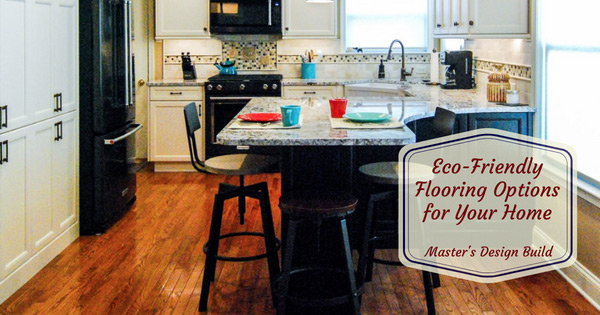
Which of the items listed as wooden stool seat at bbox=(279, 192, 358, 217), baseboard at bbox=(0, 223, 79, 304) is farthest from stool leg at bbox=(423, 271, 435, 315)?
baseboard at bbox=(0, 223, 79, 304)

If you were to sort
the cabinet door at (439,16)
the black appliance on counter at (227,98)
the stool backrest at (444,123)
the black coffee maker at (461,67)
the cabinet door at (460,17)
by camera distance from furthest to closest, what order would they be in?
the black appliance on counter at (227,98) → the cabinet door at (439,16) → the black coffee maker at (461,67) → the cabinet door at (460,17) → the stool backrest at (444,123)

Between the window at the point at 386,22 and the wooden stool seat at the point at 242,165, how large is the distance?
3772mm

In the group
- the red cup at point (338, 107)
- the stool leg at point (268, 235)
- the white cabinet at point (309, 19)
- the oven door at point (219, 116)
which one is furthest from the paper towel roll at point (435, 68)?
the stool leg at point (268, 235)

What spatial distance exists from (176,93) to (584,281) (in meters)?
4.25

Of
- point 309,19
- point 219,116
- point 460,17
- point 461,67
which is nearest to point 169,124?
point 219,116

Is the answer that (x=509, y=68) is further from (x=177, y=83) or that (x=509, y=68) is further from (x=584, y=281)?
(x=177, y=83)

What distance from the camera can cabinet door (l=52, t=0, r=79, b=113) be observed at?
3676mm

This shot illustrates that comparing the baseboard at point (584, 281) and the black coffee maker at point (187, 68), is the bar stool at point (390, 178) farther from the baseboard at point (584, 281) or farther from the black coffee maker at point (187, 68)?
the black coffee maker at point (187, 68)

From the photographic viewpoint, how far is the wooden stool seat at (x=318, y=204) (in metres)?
2.41

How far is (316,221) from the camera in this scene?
243 centimetres

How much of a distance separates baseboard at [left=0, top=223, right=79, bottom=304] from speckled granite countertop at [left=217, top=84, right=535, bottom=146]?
139 cm

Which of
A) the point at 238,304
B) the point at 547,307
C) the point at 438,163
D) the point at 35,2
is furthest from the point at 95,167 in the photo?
A: the point at 547,307

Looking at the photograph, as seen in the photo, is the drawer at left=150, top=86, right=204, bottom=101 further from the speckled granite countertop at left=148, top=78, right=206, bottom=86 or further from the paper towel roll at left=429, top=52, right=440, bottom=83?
the paper towel roll at left=429, top=52, right=440, bottom=83

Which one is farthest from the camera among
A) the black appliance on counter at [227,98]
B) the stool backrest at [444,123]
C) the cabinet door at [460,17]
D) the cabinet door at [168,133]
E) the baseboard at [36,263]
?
the cabinet door at [168,133]
